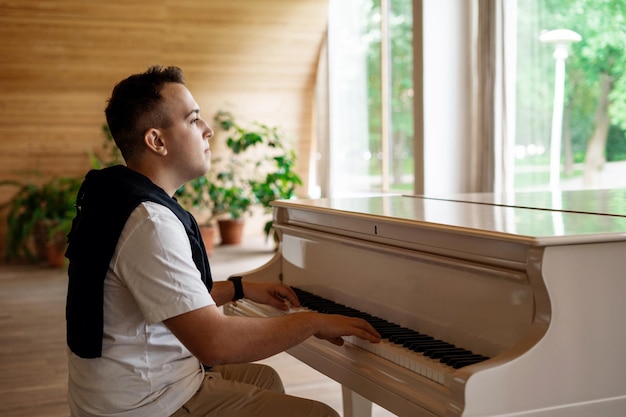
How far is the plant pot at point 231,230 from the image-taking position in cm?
920

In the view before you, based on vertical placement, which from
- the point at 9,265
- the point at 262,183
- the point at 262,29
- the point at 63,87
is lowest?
the point at 9,265

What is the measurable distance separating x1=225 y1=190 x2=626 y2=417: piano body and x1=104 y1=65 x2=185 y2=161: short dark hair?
64cm

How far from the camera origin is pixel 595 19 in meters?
5.14

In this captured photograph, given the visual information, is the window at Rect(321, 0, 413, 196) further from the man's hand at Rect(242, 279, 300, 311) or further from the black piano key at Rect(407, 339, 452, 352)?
the black piano key at Rect(407, 339, 452, 352)

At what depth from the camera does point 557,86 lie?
17.9 feet

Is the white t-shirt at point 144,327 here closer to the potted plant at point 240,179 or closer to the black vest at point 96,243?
the black vest at point 96,243

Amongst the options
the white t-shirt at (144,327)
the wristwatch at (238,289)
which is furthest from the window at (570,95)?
the white t-shirt at (144,327)

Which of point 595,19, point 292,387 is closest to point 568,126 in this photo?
point 595,19

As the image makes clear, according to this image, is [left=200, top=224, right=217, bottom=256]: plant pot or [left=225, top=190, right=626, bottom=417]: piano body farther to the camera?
[left=200, top=224, right=217, bottom=256]: plant pot

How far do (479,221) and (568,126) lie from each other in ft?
12.5

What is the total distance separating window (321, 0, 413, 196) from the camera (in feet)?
26.7

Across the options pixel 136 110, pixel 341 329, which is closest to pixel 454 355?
pixel 341 329

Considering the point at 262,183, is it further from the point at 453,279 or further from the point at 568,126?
the point at 453,279

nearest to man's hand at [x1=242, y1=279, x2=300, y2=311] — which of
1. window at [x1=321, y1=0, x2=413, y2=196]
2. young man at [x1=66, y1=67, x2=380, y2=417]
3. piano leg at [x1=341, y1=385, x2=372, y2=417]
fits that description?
young man at [x1=66, y1=67, x2=380, y2=417]
